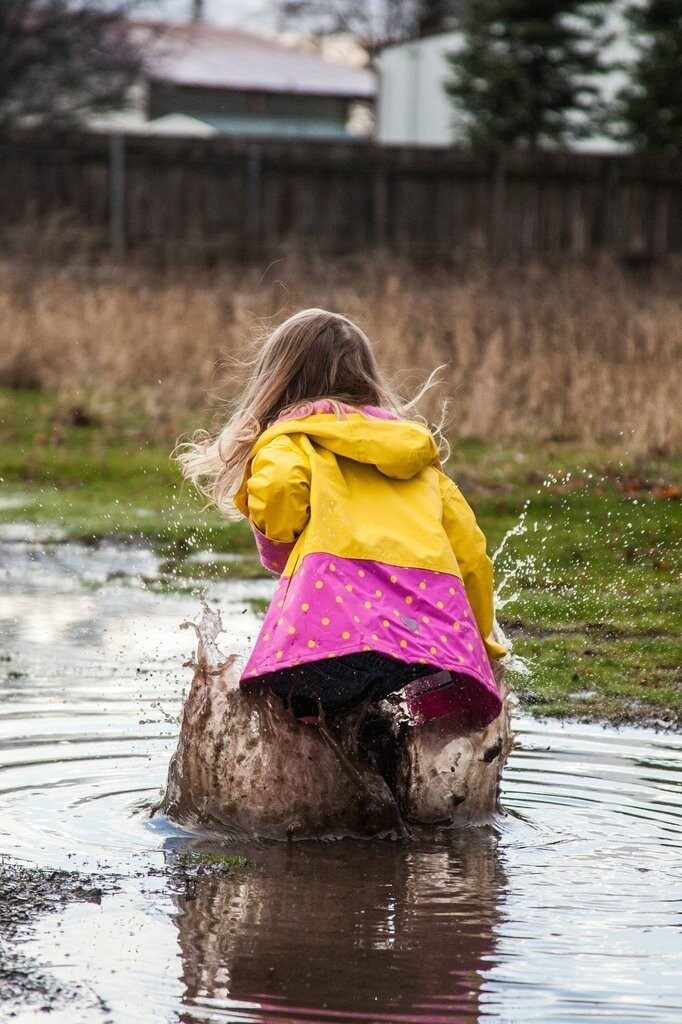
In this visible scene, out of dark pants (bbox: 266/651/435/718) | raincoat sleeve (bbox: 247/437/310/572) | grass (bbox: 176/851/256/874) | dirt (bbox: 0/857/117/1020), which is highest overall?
raincoat sleeve (bbox: 247/437/310/572)

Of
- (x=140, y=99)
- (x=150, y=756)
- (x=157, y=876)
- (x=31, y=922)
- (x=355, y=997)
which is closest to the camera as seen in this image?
(x=355, y=997)

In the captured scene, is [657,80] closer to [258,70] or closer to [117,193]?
[117,193]

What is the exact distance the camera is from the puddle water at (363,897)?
360cm

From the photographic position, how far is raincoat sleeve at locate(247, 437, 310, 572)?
4516 mm

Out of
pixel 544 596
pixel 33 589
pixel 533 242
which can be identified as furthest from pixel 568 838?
pixel 533 242

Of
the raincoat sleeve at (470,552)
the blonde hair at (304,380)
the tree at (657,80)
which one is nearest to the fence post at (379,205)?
the tree at (657,80)

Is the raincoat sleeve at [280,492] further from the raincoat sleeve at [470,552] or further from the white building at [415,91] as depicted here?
the white building at [415,91]

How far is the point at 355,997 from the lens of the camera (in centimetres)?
359

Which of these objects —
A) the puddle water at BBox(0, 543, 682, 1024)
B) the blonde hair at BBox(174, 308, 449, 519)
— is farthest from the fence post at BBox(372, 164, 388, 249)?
the blonde hair at BBox(174, 308, 449, 519)

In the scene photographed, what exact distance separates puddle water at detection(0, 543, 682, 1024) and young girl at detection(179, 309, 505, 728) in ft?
1.74

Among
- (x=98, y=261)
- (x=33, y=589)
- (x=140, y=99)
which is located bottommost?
(x=33, y=589)

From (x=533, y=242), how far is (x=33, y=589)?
16523mm

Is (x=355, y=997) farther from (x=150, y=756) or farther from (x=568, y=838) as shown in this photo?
(x=150, y=756)

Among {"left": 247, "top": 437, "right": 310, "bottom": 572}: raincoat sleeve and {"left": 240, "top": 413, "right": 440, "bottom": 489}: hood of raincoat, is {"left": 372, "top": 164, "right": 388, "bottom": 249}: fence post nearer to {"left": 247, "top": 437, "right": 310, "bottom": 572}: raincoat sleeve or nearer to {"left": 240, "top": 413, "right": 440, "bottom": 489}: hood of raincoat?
{"left": 240, "top": 413, "right": 440, "bottom": 489}: hood of raincoat
